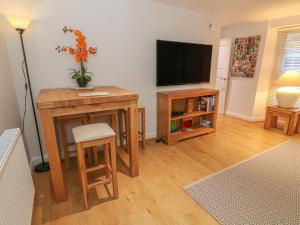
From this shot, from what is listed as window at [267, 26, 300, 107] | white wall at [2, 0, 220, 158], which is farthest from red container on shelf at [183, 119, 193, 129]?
window at [267, 26, 300, 107]

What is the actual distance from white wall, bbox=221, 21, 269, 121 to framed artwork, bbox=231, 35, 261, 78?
9 cm

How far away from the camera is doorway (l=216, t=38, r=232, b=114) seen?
4254mm

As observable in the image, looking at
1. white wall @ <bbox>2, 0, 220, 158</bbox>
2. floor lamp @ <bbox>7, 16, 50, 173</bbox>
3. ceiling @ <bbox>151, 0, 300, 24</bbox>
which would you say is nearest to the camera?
floor lamp @ <bbox>7, 16, 50, 173</bbox>

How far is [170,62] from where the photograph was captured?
2834mm

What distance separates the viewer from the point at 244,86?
13.4 ft

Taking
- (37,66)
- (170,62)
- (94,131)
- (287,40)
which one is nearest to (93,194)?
(94,131)

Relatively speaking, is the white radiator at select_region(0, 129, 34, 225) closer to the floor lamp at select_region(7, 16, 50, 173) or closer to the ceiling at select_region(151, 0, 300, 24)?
the floor lamp at select_region(7, 16, 50, 173)

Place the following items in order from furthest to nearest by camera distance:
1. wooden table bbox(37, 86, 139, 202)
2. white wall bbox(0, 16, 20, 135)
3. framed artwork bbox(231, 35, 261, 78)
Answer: framed artwork bbox(231, 35, 261, 78) < white wall bbox(0, 16, 20, 135) < wooden table bbox(37, 86, 139, 202)

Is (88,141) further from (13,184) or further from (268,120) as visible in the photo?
(268,120)

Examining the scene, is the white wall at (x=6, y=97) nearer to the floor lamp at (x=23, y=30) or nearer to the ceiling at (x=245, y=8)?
the floor lamp at (x=23, y=30)

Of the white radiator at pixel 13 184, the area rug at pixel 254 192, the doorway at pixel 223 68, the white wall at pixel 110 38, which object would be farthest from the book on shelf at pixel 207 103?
the white radiator at pixel 13 184

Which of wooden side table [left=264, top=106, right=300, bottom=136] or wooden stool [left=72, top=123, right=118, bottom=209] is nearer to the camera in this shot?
wooden stool [left=72, top=123, right=118, bottom=209]

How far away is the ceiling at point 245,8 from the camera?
2.58 m

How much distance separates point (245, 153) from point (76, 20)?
2.98m
